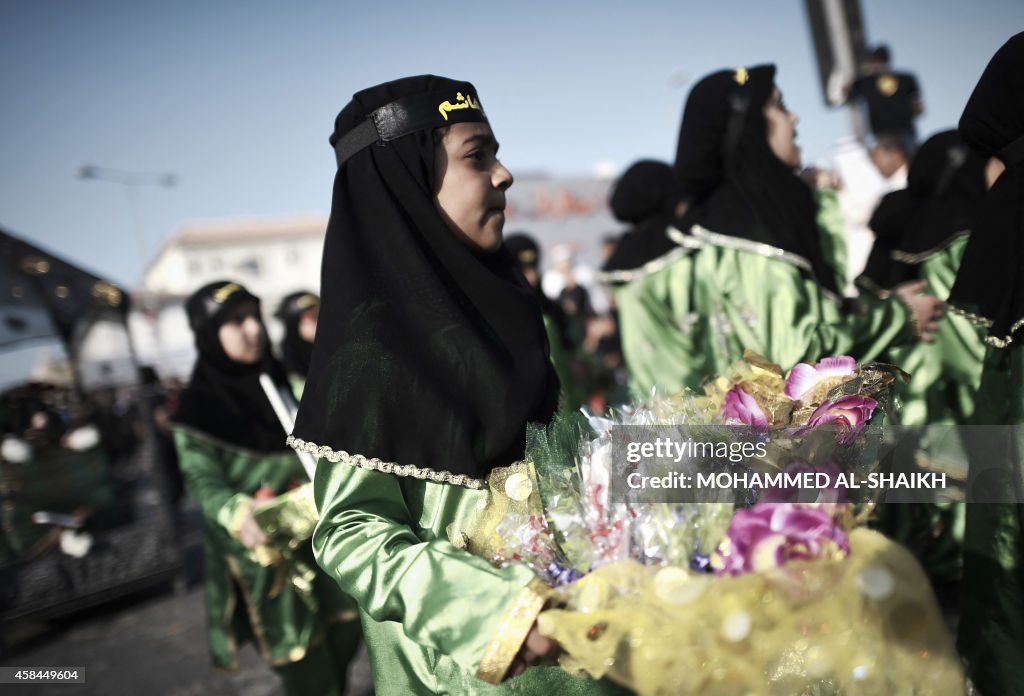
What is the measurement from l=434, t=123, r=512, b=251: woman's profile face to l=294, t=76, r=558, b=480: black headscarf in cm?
3

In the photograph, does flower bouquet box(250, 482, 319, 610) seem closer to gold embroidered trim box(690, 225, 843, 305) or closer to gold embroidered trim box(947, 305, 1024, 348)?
gold embroidered trim box(690, 225, 843, 305)

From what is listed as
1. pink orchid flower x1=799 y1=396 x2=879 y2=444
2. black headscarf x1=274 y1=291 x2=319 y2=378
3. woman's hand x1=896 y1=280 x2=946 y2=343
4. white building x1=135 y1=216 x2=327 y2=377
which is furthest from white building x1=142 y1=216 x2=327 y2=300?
pink orchid flower x1=799 y1=396 x2=879 y2=444

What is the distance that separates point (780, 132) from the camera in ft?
11.3

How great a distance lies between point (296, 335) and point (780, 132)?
3202 mm

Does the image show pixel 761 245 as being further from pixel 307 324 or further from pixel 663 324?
pixel 307 324

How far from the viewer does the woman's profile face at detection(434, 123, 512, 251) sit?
1859mm

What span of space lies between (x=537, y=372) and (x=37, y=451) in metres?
5.89

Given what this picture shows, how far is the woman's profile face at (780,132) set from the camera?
11.3 ft

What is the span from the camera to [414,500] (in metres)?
1.77

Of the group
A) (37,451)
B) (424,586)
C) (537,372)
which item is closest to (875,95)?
(537,372)

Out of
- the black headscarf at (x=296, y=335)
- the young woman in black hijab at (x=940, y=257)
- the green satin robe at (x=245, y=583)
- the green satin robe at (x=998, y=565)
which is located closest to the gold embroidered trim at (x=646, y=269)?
the young woman in black hijab at (x=940, y=257)

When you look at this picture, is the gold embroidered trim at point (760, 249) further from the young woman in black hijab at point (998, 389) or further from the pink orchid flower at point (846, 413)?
the pink orchid flower at point (846, 413)

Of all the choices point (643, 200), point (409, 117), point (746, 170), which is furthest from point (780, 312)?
point (643, 200)

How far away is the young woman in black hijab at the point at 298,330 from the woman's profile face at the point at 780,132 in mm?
2838
